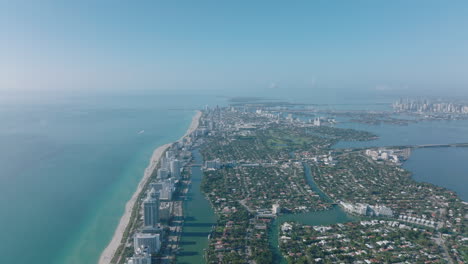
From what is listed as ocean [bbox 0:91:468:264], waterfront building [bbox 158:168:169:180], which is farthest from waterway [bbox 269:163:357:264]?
waterfront building [bbox 158:168:169:180]

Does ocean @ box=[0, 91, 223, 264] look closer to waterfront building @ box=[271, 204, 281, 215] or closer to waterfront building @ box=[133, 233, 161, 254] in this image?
waterfront building @ box=[133, 233, 161, 254]

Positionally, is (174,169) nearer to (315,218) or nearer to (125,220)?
(125,220)

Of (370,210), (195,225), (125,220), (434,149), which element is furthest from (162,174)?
(434,149)

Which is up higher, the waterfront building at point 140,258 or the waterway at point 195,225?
the waterfront building at point 140,258

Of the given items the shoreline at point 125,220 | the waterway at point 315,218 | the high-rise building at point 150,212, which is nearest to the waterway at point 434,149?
the waterway at point 315,218

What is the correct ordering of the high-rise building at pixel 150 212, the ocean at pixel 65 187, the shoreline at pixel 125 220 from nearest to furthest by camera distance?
the shoreline at pixel 125 220
the ocean at pixel 65 187
the high-rise building at pixel 150 212

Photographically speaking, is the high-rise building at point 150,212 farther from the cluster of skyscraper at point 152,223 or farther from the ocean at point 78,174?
the ocean at point 78,174
